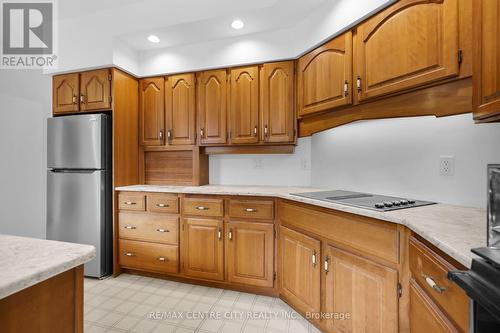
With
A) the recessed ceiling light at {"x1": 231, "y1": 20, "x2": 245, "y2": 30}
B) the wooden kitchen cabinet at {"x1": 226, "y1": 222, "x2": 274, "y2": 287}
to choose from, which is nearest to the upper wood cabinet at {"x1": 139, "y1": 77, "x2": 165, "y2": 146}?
the recessed ceiling light at {"x1": 231, "y1": 20, "x2": 245, "y2": 30}

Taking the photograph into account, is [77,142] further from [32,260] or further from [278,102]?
[32,260]

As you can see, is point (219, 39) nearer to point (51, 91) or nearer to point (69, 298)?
point (51, 91)

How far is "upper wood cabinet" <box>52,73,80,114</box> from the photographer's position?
2.73 meters

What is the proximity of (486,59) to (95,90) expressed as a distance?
314cm

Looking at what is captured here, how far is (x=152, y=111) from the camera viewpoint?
2889 millimetres

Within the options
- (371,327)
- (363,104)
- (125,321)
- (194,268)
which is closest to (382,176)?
(363,104)

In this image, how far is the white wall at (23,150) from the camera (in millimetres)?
2934

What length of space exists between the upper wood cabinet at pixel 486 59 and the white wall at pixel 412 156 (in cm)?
57

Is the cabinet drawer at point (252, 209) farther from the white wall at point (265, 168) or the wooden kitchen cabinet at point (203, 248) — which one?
the white wall at point (265, 168)

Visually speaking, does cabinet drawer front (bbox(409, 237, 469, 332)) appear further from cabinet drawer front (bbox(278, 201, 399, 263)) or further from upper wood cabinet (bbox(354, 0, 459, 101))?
upper wood cabinet (bbox(354, 0, 459, 101))

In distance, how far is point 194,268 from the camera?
238cm

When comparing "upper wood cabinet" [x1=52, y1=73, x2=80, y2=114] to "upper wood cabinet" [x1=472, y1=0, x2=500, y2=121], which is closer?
"upper wood cabinet" [x1=472, y1=0, x2=500, y2=121]

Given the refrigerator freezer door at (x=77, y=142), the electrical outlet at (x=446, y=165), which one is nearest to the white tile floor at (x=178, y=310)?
the refrigerator freezer door at (x=77, y=142)

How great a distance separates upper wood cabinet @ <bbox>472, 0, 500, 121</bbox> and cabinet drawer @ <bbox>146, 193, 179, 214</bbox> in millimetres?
2302
